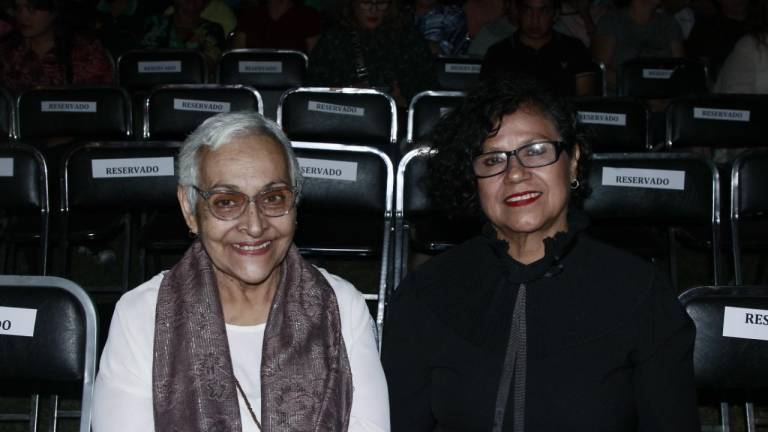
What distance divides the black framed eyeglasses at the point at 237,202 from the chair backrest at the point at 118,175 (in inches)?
70.0

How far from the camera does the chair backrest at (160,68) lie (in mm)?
6527

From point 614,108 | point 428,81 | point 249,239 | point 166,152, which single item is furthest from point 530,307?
point 428,81

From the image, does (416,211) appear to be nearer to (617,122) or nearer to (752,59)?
(617,122)

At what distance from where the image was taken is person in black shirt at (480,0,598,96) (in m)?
5.38

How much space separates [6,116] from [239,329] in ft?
11.3

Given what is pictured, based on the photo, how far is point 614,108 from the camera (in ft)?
15.5

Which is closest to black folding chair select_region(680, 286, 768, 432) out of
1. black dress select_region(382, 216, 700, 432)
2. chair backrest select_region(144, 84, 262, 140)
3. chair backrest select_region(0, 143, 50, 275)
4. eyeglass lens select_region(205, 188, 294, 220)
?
black dress select_region(382, 216, 700, 432)

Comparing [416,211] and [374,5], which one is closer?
[416,211]

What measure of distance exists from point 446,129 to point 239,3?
754 centimetres

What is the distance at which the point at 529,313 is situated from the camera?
2264 mm

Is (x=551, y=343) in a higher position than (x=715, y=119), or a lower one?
lower

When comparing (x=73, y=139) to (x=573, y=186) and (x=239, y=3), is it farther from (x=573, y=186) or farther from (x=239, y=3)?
(x=239, y=3)

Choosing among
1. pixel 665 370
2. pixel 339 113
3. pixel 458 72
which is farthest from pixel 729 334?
pixel 458 72

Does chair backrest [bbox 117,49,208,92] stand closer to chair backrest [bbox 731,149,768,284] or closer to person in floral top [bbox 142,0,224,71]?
person in floral top [bbox 142,0,224,71]
